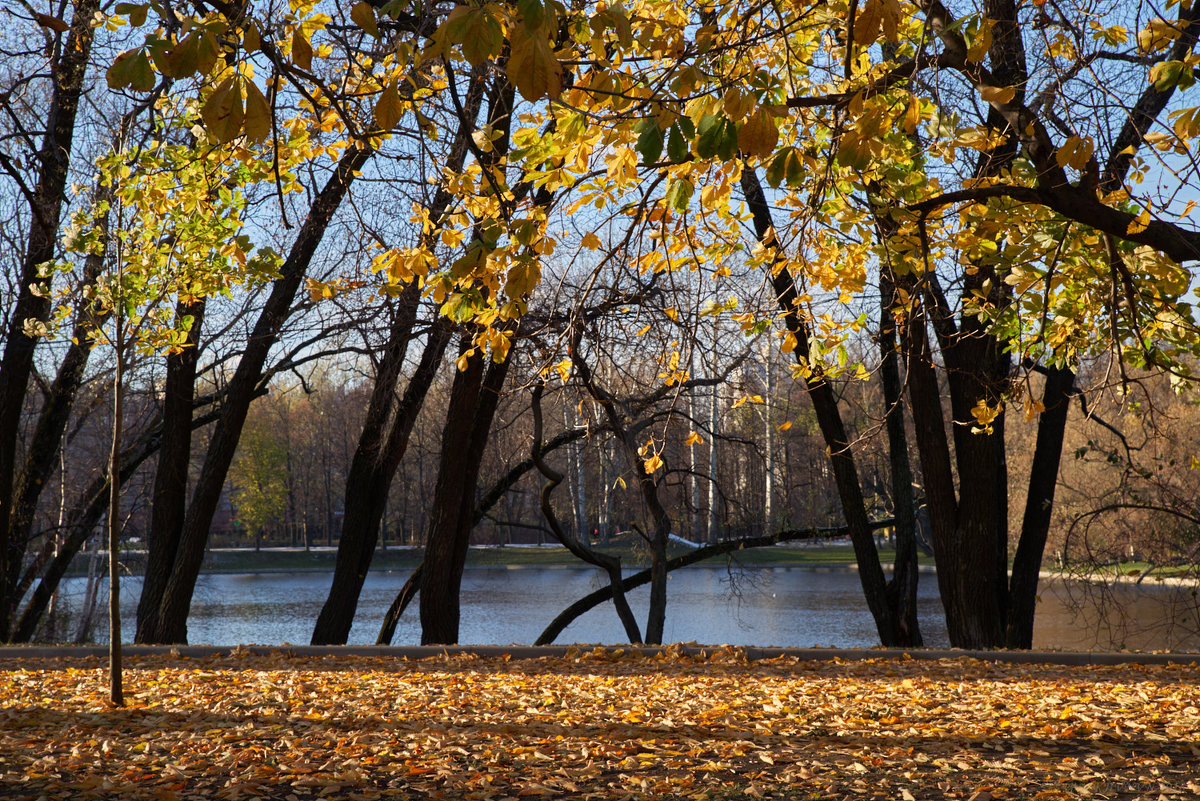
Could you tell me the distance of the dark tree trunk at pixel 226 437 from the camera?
26.1ft

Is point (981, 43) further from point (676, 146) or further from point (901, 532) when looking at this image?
point (901, 532)

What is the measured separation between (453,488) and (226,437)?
2033 millimetres

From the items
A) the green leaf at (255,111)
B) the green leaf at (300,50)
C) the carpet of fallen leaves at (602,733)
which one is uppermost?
the green leaf at (300,50)

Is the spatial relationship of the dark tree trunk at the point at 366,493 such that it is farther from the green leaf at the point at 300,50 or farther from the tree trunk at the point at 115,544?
the green leaf at the point at 300,50

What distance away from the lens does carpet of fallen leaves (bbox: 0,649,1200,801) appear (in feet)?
9.61

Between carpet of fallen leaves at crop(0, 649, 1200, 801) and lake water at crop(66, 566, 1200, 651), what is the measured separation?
630cm

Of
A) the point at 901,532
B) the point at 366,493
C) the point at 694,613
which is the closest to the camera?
the point at 901,532

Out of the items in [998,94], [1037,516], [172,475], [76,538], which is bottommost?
[76,538]

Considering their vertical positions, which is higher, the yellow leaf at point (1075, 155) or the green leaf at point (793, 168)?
the yellow leaf at point (1075, 155)

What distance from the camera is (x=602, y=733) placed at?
3562mm

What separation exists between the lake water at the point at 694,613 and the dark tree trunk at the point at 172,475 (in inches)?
192

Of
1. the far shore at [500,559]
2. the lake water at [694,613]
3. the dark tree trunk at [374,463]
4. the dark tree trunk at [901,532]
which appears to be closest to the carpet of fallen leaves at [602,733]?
the dark tree trunk at [901,532]

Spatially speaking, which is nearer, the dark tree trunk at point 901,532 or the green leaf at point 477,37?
the green leaf at point 477,37

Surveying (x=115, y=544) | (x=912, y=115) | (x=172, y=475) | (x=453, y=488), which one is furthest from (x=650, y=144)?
(x=172, y=475)
